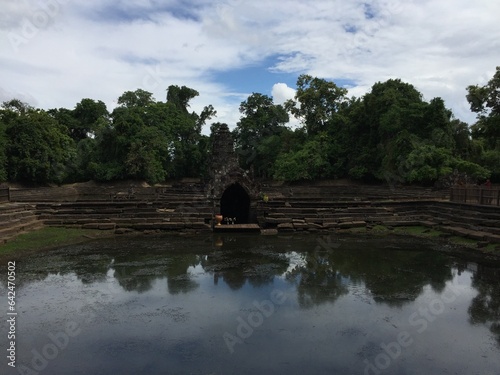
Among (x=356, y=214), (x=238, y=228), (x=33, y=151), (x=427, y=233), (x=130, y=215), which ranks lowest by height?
(x=238, y=228)

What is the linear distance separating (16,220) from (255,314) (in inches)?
602

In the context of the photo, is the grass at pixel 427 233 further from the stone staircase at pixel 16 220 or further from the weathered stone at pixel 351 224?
the stone staircase at pixel 16 220

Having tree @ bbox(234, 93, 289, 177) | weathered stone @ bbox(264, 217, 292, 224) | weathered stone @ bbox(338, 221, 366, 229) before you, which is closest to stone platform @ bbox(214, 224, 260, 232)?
weathered stone @ bbox(264, 217, 292, 224)

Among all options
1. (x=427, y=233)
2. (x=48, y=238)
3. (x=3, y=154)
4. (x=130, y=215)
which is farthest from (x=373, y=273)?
(x=3, y=154)

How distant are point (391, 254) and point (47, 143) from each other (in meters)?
42.7

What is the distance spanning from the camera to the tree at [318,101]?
55.4 m

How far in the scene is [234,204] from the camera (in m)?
28.6

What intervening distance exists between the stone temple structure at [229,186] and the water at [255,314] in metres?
8.90

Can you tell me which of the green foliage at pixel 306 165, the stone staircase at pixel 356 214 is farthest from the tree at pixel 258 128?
the stone staircase at pixel 356 214

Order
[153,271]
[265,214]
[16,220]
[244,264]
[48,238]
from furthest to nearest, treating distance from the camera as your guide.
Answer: [265,214], [16,220], [48,238], [244,264], [153,271]

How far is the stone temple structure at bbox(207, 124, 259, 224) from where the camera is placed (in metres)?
24.8

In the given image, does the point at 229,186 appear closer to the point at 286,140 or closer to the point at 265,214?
the point at 265,214

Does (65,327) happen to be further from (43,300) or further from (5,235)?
(5,235)

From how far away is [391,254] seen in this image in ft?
52.7
